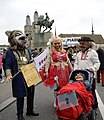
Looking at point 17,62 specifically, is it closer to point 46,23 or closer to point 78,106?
point 78,106

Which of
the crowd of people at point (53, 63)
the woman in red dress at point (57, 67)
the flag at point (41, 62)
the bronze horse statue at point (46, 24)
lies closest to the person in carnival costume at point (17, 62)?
the crowd of people at point (53, 63)

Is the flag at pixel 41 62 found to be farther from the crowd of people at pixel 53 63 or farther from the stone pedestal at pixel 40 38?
the stone pedestal at pixel 40 38

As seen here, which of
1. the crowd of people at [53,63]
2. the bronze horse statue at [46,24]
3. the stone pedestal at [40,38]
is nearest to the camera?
the crowd of people at [53,63]

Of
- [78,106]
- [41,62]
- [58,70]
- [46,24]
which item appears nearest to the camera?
[78,106]

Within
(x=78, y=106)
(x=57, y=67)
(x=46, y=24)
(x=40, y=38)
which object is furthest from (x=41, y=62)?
(x=46, y=24)

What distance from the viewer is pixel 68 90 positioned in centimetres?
483

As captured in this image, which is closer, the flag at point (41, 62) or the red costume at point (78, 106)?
the red costume at point (78, 106)

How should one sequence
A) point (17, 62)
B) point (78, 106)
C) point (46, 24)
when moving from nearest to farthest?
point (78, 106), point (17, 62), point (46, 24)

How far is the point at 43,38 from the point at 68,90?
2519 cm

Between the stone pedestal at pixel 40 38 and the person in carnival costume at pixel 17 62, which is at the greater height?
the person in carnival costume at pixel 17 62

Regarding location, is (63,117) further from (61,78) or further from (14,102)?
(14,102)

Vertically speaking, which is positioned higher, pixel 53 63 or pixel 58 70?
pixel 53 63

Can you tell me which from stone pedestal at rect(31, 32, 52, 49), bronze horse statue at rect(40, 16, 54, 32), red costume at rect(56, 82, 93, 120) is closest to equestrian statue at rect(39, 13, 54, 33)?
bronze horse statue at rect(40, 16, 54, 32)

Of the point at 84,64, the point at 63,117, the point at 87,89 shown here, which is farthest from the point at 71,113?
the point at 84,64
